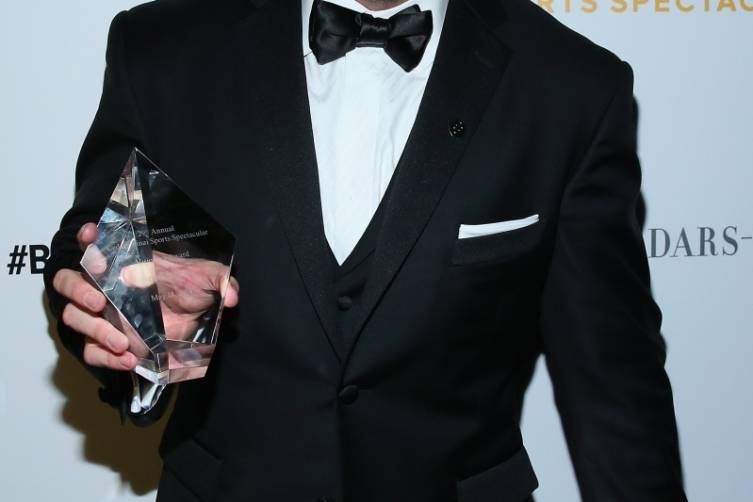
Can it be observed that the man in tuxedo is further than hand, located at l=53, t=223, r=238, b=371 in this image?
Yes

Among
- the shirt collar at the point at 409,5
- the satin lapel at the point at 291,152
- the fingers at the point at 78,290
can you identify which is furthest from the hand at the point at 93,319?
the shirt collar at the point at 409,5

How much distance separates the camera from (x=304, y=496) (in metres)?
1.14

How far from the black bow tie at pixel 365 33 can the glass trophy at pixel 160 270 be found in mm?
313

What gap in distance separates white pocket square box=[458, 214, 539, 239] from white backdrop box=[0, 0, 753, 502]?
1.52ft

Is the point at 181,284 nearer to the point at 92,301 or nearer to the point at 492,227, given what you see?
the point at 92,301

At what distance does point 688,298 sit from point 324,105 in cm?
75

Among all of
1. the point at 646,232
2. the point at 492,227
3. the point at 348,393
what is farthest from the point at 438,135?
the point at 646,232

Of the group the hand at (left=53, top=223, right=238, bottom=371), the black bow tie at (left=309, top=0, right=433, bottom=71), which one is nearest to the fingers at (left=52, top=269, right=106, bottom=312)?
the hand at (left=53, top=223, right=238, bottom=371)

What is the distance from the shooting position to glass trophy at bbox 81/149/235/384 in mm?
931

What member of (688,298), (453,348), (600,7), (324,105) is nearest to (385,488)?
(453,348)

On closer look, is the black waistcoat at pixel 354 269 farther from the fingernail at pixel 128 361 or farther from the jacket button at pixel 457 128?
the fingernail at pixel 128 361

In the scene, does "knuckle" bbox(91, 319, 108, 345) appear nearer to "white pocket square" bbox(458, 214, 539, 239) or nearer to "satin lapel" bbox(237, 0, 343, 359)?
"satin lapel" bbox(237, 0, 343, 359)

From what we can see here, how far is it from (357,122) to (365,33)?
110 mm

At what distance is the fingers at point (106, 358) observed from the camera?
911 millimetres
